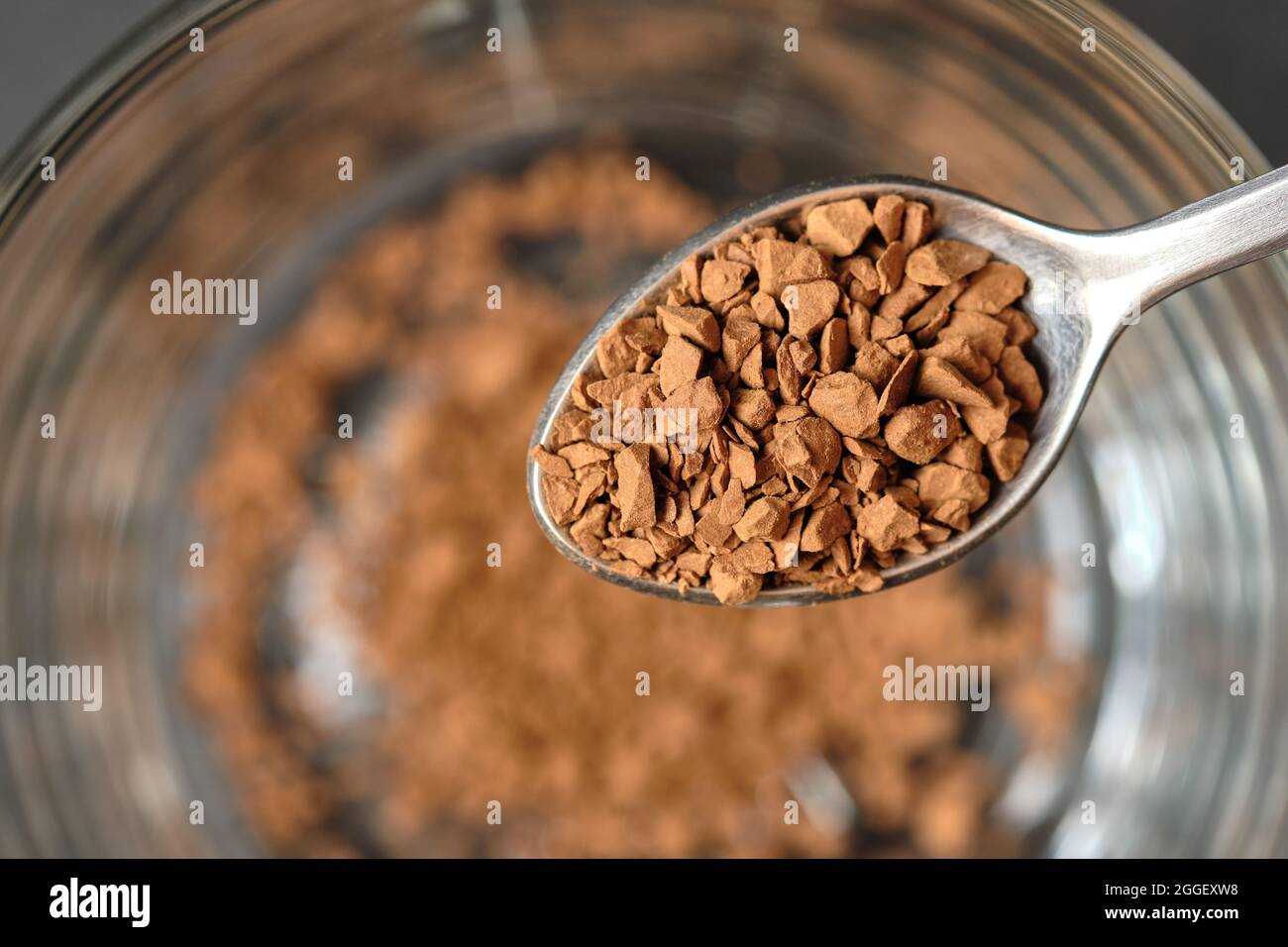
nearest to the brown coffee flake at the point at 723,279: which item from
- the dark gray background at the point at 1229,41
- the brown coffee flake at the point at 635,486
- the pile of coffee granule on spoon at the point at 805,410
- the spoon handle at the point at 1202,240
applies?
the pile of coffee granule on spoon at the point at 805,410

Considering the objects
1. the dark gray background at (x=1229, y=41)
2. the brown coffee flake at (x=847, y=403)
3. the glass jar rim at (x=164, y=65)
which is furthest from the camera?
the dark gray background at (x=1229, y=41)

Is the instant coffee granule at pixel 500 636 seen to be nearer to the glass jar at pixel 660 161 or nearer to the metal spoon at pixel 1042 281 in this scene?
the glass jar at pixel 660 161

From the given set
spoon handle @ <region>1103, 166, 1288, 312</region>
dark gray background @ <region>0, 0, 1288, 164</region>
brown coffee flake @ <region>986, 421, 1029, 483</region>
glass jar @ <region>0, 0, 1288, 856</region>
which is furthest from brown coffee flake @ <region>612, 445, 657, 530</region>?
dark gray background @ <region>0, 0, 1288, 164</region>

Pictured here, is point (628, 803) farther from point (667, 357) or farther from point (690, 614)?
point (667, 357)

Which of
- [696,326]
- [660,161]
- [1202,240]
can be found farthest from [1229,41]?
[696,326]
